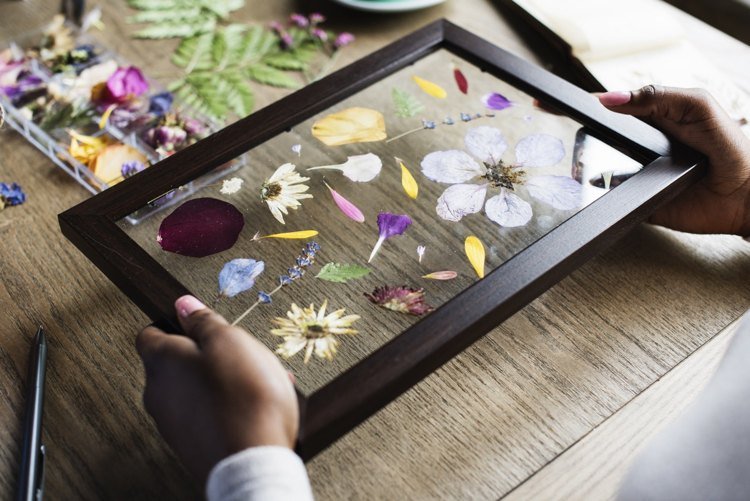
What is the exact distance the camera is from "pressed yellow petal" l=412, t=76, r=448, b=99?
25.2 inches

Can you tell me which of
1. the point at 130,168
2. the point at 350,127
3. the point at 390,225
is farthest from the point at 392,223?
the point at 130,168

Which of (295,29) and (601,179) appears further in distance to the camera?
(295,29)

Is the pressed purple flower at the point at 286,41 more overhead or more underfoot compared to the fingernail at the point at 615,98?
more underfoot

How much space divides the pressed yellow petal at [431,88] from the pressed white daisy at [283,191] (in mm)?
164

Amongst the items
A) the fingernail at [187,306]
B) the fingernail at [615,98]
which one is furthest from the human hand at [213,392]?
the fingernail at [615,98]

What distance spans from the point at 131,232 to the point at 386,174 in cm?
18

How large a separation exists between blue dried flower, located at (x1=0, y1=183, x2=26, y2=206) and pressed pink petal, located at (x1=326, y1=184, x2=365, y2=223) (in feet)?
0.85

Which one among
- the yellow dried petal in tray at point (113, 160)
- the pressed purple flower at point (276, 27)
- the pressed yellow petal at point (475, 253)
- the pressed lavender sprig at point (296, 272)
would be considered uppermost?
the pressed yellow petal at point (475, 253)

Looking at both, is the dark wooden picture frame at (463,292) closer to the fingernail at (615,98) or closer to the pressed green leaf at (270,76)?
the fingernail at (615,98)

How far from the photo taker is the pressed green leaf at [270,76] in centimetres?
72

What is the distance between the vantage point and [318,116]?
1.90 ft

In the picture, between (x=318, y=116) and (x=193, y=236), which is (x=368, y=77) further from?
(x=193, y=236)

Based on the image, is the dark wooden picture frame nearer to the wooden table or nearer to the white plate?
the wooden table

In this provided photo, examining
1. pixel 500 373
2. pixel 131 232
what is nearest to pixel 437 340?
pixel 500 373
